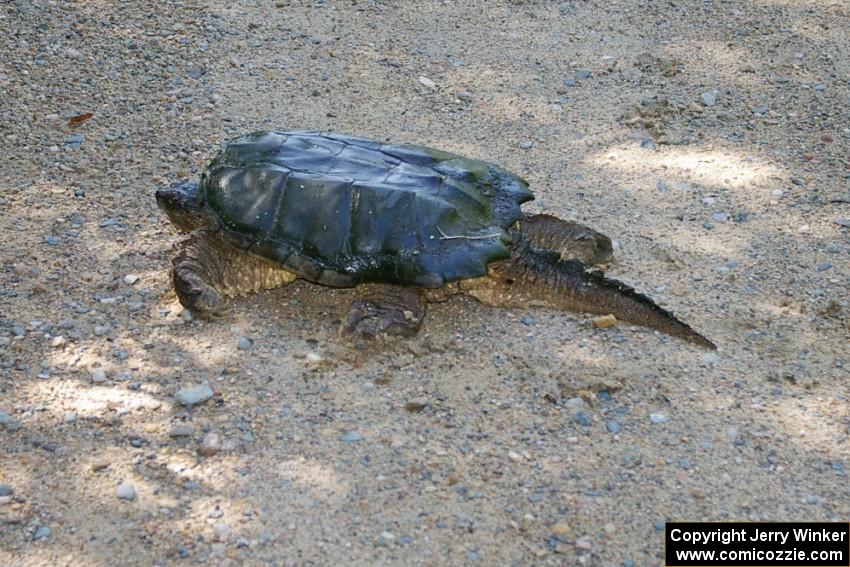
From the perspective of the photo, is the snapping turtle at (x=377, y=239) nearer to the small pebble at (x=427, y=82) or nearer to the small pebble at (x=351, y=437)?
the small pebble at (x=351, y=437)

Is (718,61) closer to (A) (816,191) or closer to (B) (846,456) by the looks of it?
(A) (816,191)

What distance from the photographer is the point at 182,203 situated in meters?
4.32

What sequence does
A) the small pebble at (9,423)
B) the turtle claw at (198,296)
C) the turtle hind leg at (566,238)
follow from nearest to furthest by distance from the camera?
the small pebble at (9,423) → the turtle claw at (198,296) → the turtle hind leg at (566,238)

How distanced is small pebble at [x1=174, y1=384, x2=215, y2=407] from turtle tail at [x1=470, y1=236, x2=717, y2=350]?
1250mm

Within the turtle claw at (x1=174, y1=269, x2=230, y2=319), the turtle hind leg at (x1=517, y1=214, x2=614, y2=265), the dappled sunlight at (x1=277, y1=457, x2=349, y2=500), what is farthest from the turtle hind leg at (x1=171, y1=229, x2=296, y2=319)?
the turtle hind leg at (x1=517, y1=214, x2=614, y2=265)

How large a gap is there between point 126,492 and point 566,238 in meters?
2.23

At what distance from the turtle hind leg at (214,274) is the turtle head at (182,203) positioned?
0.50ft

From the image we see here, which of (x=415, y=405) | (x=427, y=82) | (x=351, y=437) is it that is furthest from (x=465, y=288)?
(x=427, y=82)

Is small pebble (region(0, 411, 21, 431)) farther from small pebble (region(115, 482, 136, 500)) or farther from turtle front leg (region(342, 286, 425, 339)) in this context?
turtle front leg (region(342, 286, 425, 339))

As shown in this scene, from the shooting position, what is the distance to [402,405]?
3.51 metres

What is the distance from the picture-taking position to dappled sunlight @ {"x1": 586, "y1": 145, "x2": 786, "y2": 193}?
16.6 ft

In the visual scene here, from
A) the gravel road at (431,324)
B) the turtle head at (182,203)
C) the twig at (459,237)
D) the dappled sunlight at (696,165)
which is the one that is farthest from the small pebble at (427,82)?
the twig at (459,237)

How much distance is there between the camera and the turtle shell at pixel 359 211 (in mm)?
3834

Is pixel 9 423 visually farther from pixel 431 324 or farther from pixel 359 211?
pixel 431 324
